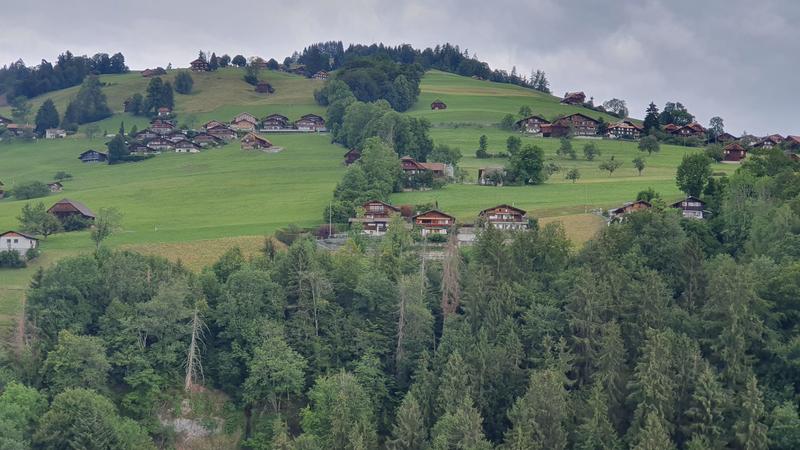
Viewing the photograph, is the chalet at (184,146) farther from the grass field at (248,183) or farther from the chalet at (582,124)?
the chalet at (582,124)

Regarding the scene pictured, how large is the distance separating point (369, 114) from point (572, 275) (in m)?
67.2

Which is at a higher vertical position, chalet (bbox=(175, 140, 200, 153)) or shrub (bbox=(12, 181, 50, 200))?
chalet (bbox=(175, 140, 200, 153))

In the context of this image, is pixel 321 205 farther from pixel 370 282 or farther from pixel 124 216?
pixel 370 282

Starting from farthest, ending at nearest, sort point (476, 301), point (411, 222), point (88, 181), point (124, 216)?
point (88, 181)
point (124, 216)
point (411, 222)
point (476, 301)

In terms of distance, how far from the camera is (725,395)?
166ft

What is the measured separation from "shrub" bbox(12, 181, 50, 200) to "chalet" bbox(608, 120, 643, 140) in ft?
247

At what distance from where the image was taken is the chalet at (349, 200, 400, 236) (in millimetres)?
86500

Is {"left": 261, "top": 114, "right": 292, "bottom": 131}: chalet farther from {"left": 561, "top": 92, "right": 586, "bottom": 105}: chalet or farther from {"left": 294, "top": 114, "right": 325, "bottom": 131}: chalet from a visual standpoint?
{"left": 561, "top": 92, "right": 586, "bottom": 105}: chalet

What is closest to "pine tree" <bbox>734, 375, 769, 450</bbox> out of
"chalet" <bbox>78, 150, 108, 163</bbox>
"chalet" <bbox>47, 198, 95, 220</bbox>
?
"chalet" <bbox>47, 198, 95, 220</bbox>

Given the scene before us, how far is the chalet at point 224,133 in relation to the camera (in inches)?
5695

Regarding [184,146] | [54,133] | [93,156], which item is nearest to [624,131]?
[184,146]

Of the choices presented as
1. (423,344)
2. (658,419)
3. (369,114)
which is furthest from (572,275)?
(369,114)

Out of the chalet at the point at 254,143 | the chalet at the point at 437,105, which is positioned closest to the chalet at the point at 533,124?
the chalet at the point at 437,105

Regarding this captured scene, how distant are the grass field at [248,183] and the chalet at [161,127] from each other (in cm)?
628
